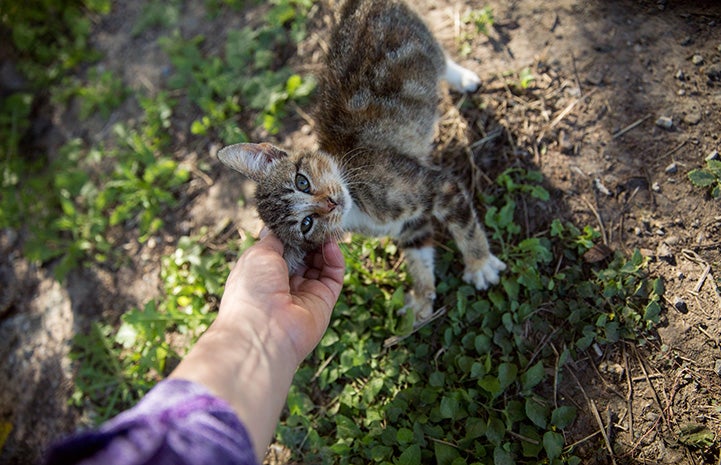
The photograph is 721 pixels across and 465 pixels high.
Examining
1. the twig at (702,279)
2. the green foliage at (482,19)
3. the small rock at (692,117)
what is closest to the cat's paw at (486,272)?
the twig at (702,279)

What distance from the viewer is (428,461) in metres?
2.63

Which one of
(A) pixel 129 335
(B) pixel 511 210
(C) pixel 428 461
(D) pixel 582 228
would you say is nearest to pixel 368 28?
(B) pixel 511 210

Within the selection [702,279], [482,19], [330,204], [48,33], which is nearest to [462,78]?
[482,19]

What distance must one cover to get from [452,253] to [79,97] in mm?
4720

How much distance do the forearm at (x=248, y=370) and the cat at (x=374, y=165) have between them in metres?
0.71

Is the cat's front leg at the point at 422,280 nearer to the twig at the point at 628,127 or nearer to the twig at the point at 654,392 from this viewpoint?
the twig at the point at 654,392

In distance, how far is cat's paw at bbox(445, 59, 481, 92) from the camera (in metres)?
Result: 3.58

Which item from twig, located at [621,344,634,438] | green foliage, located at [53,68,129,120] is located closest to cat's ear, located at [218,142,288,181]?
twig, located at [621,344,634,438]

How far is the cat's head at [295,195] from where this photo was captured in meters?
2.67

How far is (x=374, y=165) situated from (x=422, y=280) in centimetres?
85

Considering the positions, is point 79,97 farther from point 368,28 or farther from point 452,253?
point 452,253

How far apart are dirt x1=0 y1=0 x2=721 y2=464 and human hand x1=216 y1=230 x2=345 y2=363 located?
1420mm

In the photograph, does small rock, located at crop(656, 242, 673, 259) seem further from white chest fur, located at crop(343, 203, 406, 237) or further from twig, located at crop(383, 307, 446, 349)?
white chest fur, located at crop(343, 203, 406, 237)

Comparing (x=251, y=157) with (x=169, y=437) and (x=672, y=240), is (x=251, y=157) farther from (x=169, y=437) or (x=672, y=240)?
(x=672, y=240)
